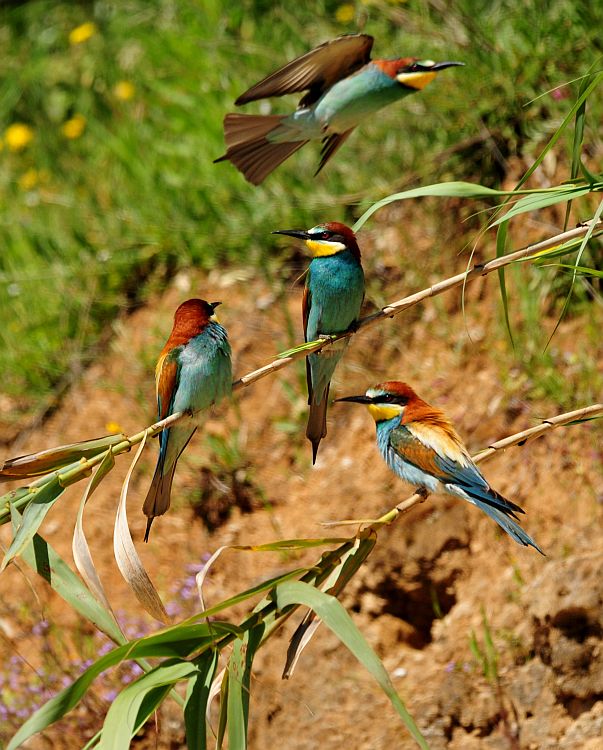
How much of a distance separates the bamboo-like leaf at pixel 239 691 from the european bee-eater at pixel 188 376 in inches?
25.6

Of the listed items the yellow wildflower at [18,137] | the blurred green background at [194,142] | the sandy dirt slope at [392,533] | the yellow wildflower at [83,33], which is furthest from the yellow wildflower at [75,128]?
the sandy dirt slope at [392,533]

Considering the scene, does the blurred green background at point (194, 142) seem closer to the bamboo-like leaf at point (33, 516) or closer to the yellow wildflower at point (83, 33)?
the yellow wildflower at point (83, 33)

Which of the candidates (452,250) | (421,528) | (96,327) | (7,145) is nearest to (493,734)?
(421,528)

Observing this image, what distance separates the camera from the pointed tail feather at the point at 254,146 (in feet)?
7.27

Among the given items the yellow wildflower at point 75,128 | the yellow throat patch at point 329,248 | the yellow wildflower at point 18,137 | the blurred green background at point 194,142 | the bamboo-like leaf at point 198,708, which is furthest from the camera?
the yellow wildflower at point 18,137

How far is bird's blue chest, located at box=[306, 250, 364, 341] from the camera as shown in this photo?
7.91ft

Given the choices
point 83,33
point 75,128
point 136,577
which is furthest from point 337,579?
point 83,33

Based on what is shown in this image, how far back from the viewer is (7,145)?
4895mm

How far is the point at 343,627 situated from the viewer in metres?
1.31

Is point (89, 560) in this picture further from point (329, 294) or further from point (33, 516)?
point (329, 294)

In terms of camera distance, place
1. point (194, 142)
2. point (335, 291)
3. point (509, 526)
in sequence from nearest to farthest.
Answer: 1. point (509, 526)
2. point (335, 291)
3. point (194, 142)

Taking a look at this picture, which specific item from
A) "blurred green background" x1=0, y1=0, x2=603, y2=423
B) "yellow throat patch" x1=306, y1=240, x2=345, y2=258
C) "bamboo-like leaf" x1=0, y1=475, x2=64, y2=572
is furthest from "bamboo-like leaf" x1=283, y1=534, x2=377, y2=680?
"blurred green background" x1=0, y1=0, x2=603, y2=423

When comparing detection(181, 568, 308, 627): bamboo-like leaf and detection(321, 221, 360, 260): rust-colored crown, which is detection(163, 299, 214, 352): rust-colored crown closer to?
detection(321, 221, 360, 260): rust-colored crown

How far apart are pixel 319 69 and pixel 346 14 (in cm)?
181
